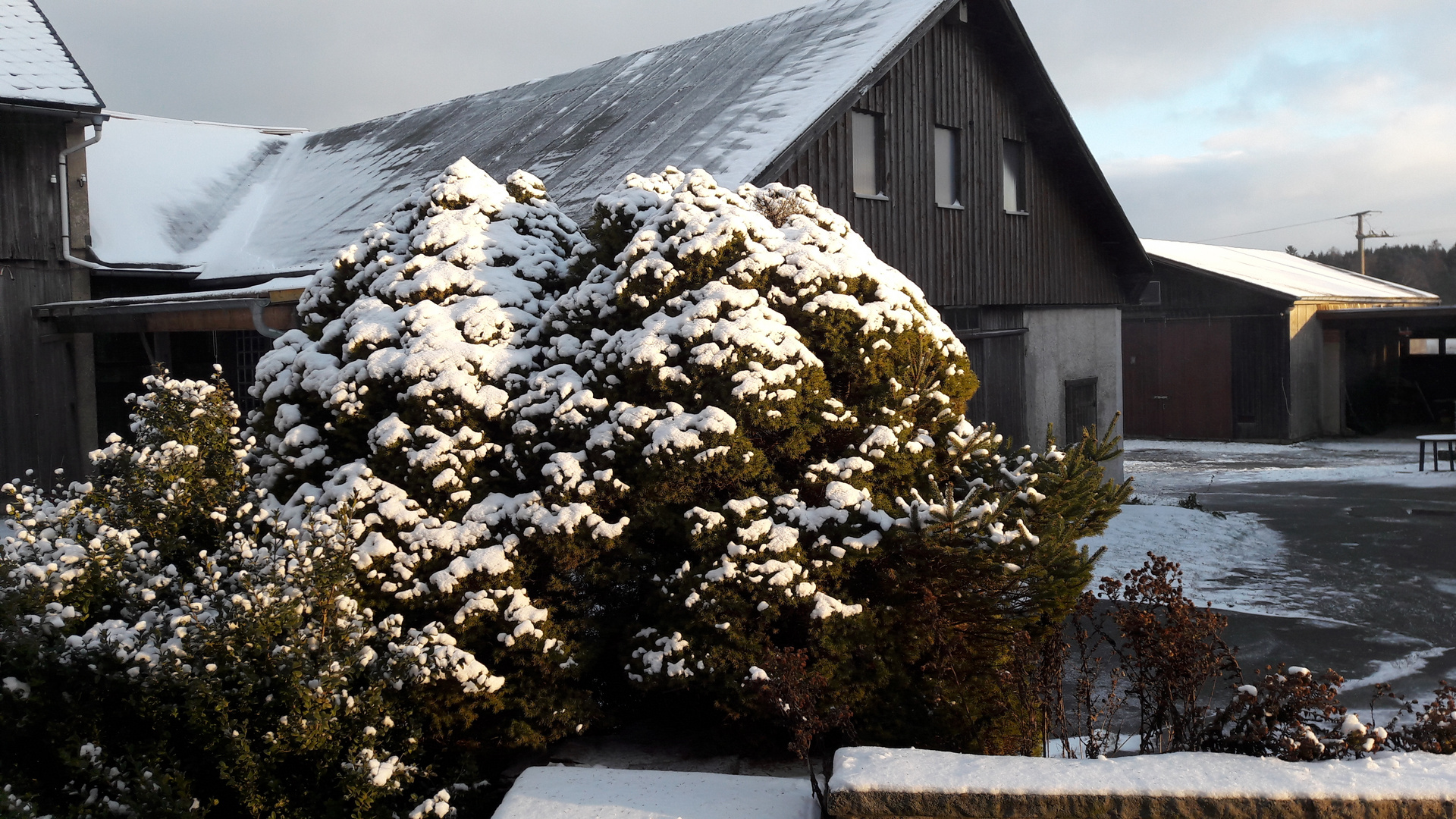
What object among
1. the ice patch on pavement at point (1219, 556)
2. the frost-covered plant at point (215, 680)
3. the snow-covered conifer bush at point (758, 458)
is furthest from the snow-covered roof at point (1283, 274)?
the frost-covered plant at point (215, 680)

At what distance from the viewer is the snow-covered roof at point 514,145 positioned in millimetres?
10891

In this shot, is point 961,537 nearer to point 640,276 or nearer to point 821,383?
point 821,383

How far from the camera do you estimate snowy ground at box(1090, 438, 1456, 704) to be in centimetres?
830

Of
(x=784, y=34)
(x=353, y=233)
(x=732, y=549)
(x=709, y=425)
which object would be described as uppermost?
(x=784, y=34)

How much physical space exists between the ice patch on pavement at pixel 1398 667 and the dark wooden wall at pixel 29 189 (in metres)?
13.9

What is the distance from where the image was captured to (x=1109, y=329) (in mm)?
16938

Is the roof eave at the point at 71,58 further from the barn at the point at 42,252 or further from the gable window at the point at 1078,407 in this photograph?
the gable window at the point at 1078,407

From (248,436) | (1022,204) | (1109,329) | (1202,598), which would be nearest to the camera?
(248,436)

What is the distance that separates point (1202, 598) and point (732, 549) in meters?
6.72

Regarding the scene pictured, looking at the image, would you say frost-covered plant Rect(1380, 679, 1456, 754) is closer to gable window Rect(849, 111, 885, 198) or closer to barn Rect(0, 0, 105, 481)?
gable window Rect(849, 111, 885, 198)

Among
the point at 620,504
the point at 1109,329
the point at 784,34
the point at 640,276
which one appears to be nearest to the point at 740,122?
the point at 784,34

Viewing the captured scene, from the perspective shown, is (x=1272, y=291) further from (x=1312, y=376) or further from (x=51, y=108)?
(x=51, y=108)

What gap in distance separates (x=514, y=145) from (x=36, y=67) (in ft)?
17.6

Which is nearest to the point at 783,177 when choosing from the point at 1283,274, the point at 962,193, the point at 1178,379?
the point at 962,193
